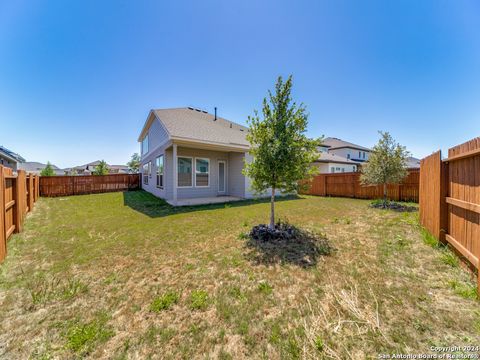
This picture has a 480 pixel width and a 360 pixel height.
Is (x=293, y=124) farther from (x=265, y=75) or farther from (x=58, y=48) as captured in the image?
(x=58, y=48)

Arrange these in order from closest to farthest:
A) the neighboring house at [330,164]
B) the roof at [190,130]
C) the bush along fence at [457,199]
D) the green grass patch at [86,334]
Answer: the green grass patch at [86,334] → the bush along fence at [457,199] → the roof at [190,130] → the neighboring house at [330,164]

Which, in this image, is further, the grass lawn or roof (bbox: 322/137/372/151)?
roof (bbox: 322/137/372/151)

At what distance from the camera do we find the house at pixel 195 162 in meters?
10.3

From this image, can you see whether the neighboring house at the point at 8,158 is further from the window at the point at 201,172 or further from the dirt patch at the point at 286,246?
the dirt patch at the point at 286,246

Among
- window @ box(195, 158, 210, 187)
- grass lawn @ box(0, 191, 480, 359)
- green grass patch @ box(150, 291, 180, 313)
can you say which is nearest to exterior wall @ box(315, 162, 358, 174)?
window @ box(195, 158, 210, 187)

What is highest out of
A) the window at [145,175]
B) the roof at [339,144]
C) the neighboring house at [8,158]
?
the roof at [339,144]

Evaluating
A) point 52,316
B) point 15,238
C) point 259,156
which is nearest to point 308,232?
point 259,156

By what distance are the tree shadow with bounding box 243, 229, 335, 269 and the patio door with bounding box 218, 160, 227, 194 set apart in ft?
26.3

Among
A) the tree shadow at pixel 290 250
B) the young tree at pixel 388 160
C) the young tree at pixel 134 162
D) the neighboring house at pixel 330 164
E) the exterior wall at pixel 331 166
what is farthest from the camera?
the young tree at pixel 134 162

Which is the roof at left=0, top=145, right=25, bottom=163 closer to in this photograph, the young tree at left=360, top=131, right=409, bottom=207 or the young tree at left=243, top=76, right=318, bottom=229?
the young tree at left=243, top=76, right=318, bottom=229

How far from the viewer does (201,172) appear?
11938 millimetres

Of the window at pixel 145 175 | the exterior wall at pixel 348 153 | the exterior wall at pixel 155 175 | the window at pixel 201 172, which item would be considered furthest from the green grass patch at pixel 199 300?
the exterior wall at pixel 348 153

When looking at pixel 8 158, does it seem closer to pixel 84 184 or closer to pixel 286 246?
pixel 84 184

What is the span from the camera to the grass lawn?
73.5 inches
